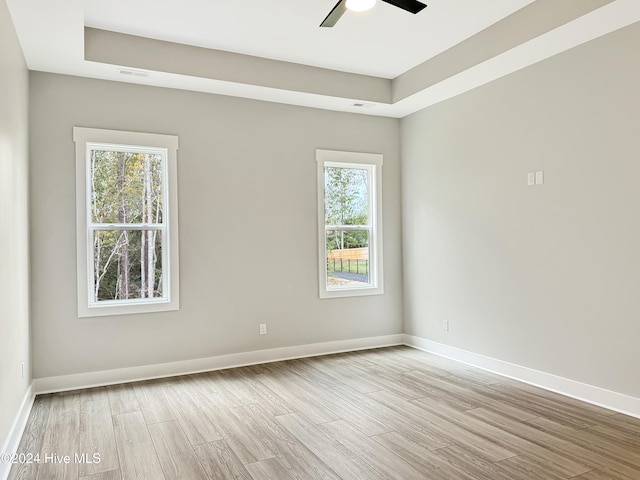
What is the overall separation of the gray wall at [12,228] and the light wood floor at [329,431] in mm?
395

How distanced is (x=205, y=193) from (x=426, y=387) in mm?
2808

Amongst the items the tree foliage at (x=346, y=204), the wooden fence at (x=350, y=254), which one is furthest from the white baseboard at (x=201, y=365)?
the tree foliage at (x=346, y=204)

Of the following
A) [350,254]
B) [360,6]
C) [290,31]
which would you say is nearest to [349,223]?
[350,254]

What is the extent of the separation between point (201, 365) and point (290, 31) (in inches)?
127

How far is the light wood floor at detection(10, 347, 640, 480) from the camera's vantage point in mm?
2627

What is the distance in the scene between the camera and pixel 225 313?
4.77 metres

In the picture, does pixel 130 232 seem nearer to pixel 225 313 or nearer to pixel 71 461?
pixel 225 313

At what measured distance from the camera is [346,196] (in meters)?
5.57

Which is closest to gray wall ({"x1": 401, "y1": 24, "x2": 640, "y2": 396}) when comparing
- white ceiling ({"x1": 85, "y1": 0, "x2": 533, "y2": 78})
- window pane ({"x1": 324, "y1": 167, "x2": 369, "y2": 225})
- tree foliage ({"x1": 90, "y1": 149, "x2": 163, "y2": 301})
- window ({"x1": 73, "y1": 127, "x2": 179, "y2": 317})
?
window pane ({"x1": 324, "y1": 167, "x2": 369, "y2": 225})

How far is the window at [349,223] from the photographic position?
533 cm

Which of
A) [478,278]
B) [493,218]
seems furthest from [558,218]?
[478,278]

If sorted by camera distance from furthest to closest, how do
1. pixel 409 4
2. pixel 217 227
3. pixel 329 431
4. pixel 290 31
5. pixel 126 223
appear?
pixel 217 227, pixel 126 223, pixel 290 31, pixel 329 431, pixel 409 4

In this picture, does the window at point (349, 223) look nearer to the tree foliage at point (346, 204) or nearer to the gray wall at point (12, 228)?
the tree foliage at point (346, 204)

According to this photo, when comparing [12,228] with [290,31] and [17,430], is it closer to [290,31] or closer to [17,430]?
[17,430]
